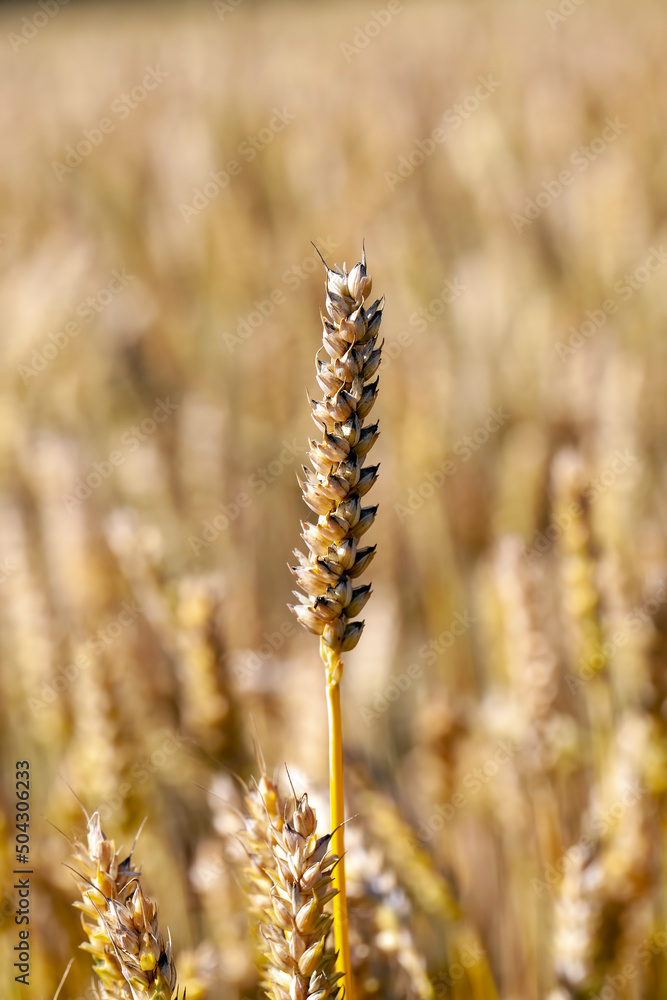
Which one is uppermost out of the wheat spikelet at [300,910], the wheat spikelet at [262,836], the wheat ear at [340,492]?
the wheat ear at [340,492]

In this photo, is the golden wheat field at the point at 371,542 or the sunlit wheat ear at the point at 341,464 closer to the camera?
the sunlit wheat ear at the point at 341,464

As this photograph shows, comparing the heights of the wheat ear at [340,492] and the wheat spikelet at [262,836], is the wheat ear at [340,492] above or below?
above

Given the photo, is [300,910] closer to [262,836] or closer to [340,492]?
[262,836]

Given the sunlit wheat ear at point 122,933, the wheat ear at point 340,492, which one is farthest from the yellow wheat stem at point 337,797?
the sunlit wheat ear at point 122,933

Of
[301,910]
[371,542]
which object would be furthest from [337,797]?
[371,542]

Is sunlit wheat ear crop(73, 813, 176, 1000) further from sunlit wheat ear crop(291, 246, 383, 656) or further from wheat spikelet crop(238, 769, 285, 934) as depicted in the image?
sunlit wheat ear crop(291, 246, 383, 656)

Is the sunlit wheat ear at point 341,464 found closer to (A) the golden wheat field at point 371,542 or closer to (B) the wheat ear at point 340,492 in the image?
(B) the wheat ear at point 340,492
